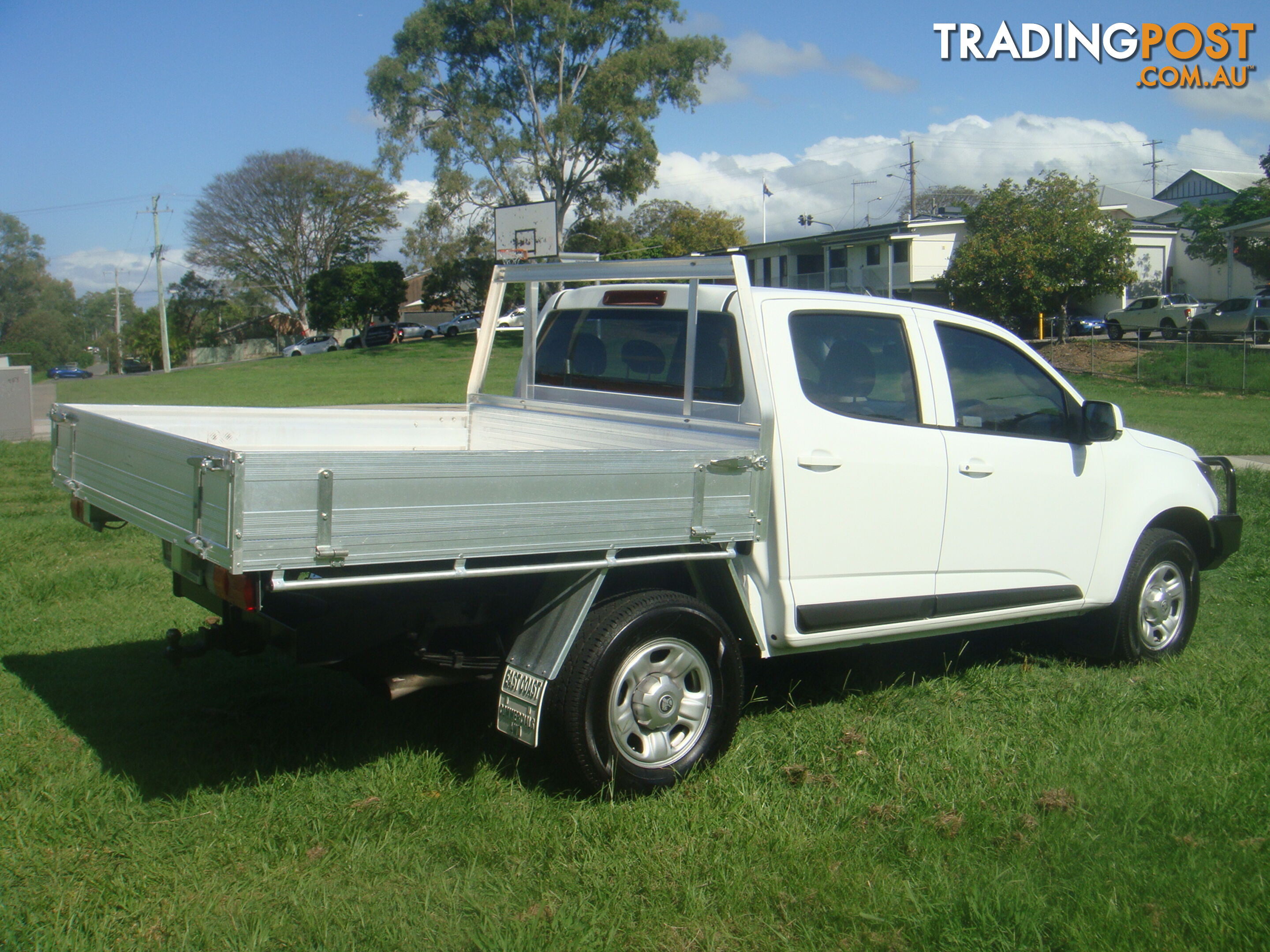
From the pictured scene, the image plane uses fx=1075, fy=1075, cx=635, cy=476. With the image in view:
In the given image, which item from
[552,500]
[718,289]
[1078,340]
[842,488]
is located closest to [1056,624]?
[842,488]

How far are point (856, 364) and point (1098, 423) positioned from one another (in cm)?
145

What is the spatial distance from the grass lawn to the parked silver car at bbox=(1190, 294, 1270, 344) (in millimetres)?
33005

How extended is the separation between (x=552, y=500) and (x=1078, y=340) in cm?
3731

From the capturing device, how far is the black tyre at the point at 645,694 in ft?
12.1

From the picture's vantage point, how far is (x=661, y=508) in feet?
12.5

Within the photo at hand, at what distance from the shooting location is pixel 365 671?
3.86 metres

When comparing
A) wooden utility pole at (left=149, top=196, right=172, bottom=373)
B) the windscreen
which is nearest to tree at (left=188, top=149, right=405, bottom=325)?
wooden utility pole at (left=149, top=196, right=172, bottom=373)

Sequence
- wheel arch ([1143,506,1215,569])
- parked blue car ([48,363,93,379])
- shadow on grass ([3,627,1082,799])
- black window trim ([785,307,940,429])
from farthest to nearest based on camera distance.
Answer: parked blue car ([48,363,93,379])
wheel arch ([1143,506,1215,569])
black window trim ([785,307,940,429])
shadow on grass ([3,627,1082,799])

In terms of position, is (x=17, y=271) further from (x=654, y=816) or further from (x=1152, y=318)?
(x=654, y=816)

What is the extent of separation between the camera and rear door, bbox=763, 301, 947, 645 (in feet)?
13.9

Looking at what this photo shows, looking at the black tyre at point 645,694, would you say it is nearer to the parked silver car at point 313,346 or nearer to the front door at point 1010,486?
the front door at point 1010,486

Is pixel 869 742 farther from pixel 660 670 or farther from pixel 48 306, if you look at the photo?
pixel 48 306

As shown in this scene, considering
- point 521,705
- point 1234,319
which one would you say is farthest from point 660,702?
point 1234,319

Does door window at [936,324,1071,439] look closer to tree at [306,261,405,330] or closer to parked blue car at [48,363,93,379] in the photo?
tree at [306,261,405,330]
